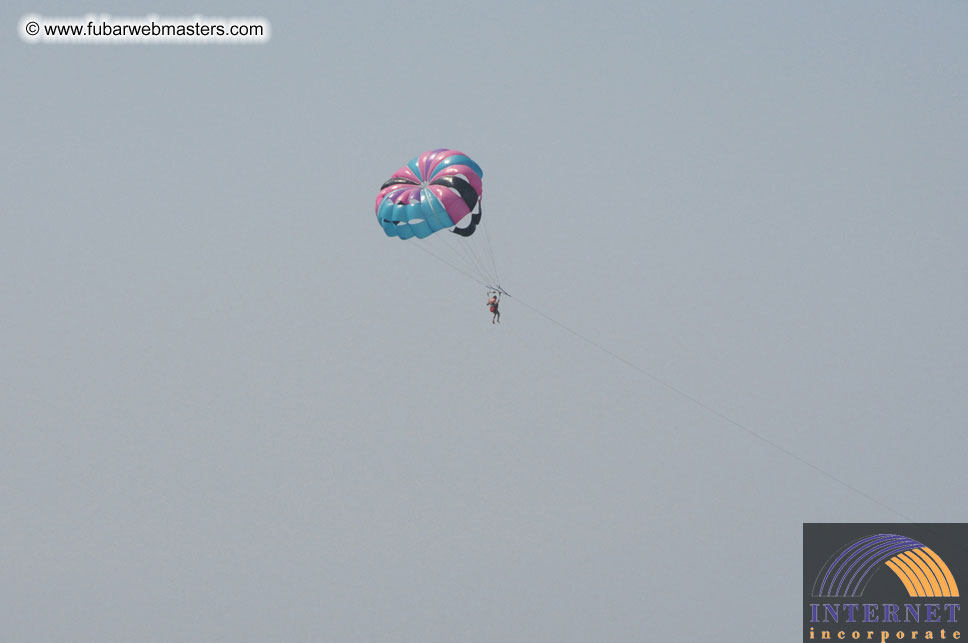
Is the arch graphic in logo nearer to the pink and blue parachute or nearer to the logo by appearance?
the logo

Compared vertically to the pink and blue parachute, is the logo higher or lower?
lower

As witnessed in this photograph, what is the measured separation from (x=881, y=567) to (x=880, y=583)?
163 cm

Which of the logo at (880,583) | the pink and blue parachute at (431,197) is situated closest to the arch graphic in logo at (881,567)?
the logo at (880,583)

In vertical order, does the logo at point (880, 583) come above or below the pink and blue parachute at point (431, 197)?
below

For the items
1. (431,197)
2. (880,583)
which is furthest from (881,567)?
(431,197)

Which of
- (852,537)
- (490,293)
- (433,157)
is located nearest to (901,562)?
(852,537)

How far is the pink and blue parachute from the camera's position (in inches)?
2464

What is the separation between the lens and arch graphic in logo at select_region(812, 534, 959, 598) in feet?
200

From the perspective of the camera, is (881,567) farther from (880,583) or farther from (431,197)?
(431,197)

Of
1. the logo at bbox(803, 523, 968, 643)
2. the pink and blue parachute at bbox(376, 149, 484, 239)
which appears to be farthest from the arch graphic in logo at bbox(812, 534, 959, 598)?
the pink and blue parachute at bbox(376, 149, 484, 239)

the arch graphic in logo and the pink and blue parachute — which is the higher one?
the pink and blue parachute

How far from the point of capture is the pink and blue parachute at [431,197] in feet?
205

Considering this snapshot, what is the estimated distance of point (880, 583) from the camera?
5953 cm

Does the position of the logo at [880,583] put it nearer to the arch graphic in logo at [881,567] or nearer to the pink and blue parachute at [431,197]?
the arch graphic in logo at [881,567]
